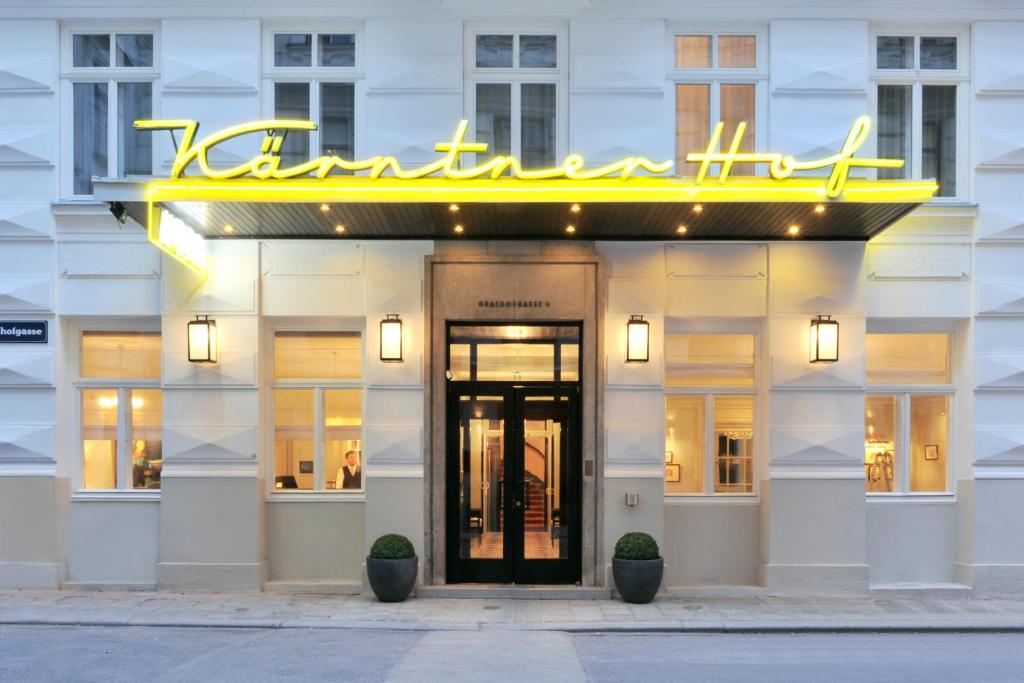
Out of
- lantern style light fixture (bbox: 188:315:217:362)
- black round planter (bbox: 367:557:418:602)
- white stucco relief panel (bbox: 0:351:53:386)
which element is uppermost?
lantern style light fixture (bbox: 188:315:217:362)

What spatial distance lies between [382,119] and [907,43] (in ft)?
22.6

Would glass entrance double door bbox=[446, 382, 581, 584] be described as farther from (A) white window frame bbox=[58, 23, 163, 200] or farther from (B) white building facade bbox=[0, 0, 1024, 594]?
(A) white window frame bbox=[58, 23, 163, 200]

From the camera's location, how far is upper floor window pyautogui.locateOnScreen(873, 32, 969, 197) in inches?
472

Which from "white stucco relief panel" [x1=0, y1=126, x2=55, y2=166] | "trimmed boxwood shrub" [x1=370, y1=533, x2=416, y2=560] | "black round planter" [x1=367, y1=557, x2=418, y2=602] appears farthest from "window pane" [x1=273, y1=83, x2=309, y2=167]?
"black round planter" [x1=367, y1=557, x2=418, y2=602]

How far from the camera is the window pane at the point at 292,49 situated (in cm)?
1199

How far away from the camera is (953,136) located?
39.4 feet

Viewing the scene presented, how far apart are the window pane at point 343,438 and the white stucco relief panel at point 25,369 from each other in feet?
11.5

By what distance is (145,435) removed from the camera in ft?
39.9

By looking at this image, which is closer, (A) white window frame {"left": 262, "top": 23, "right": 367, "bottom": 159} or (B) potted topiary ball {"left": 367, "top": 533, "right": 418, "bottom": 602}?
(B) potted topiary ball {"left": 367, "top": 533, "right": 418, "bottom": 602}

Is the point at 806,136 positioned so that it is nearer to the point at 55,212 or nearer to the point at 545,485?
the point at 545,485

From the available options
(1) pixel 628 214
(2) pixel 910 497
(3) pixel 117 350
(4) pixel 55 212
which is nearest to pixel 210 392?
(3) pixel 117 350

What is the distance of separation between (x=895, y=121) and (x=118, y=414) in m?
10.9

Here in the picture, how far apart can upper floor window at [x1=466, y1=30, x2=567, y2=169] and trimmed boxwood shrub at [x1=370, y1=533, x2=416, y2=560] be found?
4986mm

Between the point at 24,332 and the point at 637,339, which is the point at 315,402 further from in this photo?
the point at 637,339
